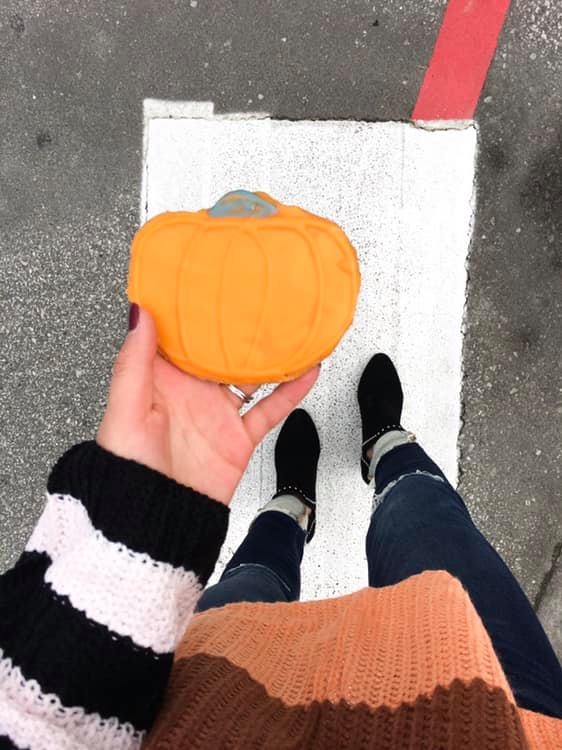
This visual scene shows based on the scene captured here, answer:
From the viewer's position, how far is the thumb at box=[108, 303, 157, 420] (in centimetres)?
120

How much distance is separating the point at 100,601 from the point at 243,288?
2.25ft

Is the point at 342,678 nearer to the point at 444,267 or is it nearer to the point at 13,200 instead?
the point at 444,267

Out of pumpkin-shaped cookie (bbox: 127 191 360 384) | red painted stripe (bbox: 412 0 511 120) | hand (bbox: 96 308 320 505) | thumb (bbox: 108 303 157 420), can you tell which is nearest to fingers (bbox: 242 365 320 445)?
hand (bbox: 96 308 320 505)

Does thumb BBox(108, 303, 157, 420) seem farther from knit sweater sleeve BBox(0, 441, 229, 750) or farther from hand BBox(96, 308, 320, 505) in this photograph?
knit sweater sleeve BBox(0, 441, 229, 750)

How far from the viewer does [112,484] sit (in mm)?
1071

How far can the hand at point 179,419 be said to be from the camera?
46.7 inches

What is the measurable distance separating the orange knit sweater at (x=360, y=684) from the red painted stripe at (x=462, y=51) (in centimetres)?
160

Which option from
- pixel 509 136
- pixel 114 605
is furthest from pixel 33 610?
pixel 509 136

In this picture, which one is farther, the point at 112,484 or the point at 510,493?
the point at 510,493

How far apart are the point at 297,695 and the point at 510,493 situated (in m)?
1.36

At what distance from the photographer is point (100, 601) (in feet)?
3.15

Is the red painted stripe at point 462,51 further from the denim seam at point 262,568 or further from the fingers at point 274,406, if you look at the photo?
the denim seam at point 262,568

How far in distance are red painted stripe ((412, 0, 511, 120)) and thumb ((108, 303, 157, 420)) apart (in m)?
1.36

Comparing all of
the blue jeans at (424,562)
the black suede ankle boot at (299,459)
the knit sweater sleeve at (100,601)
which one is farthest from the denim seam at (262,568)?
the knit sweater sleeve at (100,601)
